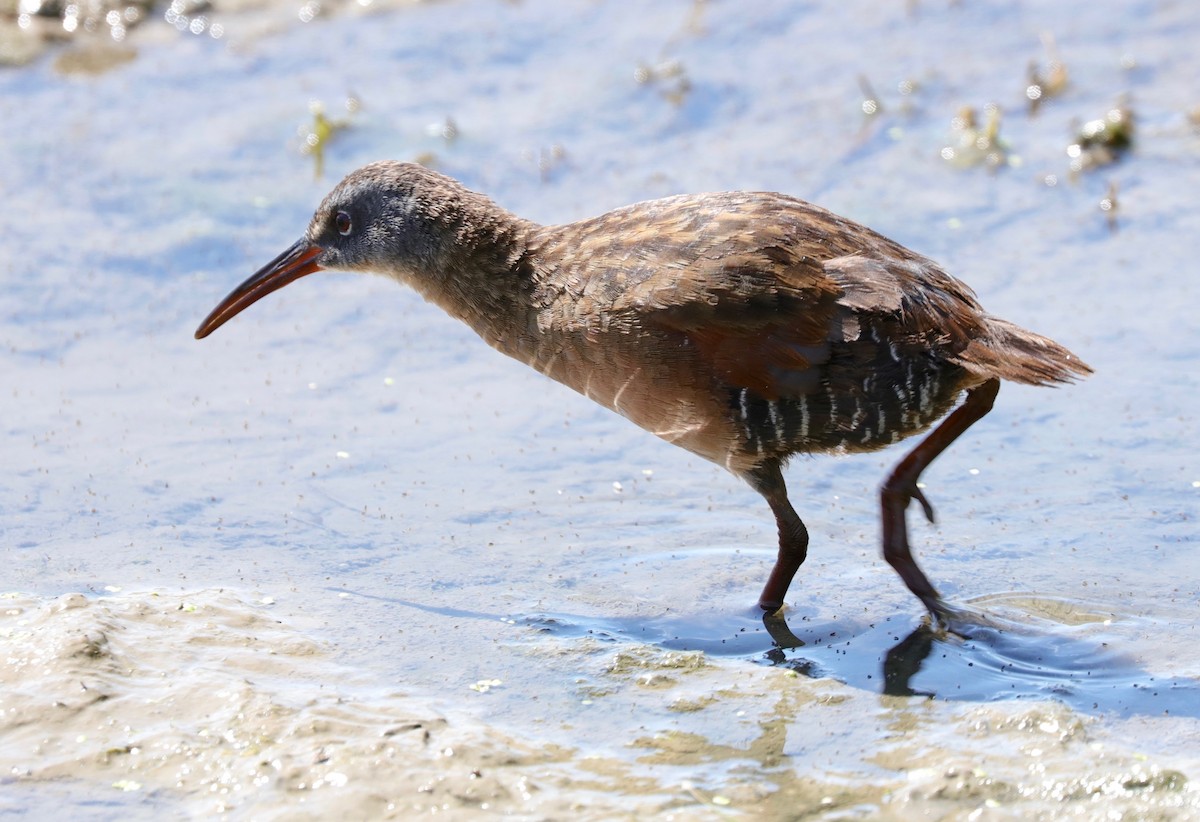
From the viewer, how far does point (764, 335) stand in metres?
4.11

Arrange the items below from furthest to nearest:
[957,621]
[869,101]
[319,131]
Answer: [869,101], [319,131], [957,621]

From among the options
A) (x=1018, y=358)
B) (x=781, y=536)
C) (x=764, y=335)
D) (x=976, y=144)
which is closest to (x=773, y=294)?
(x=764, y=335)

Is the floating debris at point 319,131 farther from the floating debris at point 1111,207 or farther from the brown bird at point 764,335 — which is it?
the floating debris at point 1111,207

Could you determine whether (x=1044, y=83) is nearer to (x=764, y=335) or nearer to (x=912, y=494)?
(x=912, y=494)

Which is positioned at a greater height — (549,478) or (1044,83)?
(1044,83)

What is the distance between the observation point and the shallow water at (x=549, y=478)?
12.1 ft

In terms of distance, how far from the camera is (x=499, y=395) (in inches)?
225

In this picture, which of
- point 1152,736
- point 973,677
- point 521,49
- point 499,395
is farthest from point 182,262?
point 1152,736

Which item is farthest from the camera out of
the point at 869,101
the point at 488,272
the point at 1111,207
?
the point at 869,101

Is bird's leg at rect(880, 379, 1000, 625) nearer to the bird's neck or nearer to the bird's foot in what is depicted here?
the bird's foot

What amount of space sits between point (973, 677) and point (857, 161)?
353 cm

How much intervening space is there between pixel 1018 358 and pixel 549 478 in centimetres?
170

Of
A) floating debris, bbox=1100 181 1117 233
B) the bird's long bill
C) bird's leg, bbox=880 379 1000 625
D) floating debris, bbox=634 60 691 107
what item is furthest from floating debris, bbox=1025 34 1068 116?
the bird's long bill

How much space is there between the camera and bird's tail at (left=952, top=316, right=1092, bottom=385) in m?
4.09
